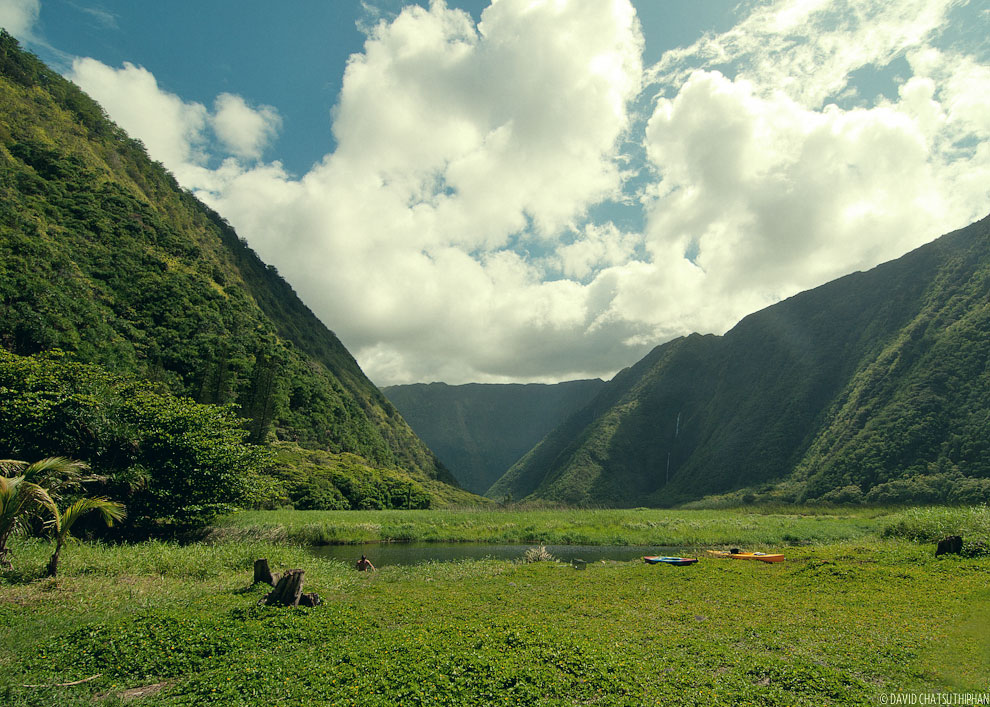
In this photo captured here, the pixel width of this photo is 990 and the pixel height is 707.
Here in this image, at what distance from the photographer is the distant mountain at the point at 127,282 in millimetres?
72875

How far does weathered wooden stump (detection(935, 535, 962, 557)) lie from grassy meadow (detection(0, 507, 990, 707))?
1481 mm

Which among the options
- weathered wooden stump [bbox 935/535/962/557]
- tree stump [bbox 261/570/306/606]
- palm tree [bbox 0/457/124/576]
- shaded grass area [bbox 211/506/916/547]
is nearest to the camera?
tree stump [bbox 261/570/306/606]

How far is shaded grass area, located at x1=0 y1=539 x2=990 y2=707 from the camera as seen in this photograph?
1026 centimetres

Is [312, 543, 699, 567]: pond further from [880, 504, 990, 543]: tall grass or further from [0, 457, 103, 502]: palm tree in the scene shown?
[0, 457, 103, 502]: palm tree

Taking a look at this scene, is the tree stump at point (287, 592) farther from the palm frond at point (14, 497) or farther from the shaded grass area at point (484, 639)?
the palm frond at point (14, 497)

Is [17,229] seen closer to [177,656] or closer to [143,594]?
[143,594]

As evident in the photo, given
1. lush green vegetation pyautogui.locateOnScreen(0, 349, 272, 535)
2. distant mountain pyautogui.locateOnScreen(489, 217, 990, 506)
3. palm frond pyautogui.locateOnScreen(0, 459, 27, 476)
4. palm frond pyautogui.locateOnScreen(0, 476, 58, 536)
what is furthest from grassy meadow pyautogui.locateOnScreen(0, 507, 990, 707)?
distant mountain pyautogui.locateOnScreen(489, 217, 990, 506)

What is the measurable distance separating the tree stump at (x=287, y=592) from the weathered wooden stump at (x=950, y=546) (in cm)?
3035

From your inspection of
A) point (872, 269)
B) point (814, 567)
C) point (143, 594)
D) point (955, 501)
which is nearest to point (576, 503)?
point (955, 501)

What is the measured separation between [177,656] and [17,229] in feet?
309

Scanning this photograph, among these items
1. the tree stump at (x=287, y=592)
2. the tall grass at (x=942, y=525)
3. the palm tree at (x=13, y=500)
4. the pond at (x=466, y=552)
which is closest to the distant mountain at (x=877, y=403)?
the tall grass at (x=942, y=525)

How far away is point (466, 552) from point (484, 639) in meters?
29.0

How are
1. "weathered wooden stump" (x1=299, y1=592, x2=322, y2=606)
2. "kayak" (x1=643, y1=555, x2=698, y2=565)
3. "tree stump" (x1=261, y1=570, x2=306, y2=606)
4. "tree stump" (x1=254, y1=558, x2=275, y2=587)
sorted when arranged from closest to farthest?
"tree stump" (x1=261, y1=570, x2=306, y2=606)
"weathered wooden stump" (x1=299, y1=592, x2=322, y2=606)
"tree stump" (x1=254, y1=558, x2=275, y2=587)
"kayak" (x1=643, y1=555, x2=698, y2=565)

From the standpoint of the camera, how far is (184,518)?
2903 cm
